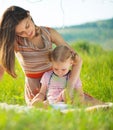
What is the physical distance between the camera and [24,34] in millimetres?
3453

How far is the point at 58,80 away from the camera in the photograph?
361 cm

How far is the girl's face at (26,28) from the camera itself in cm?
342

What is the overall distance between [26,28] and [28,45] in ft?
0.85

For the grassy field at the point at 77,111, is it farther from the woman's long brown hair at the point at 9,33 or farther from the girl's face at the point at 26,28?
the girl's face at the point at 26,28

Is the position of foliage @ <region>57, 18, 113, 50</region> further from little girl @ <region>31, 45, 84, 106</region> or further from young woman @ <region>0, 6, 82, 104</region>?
little girl @ <region>31, 45, 84, 106</region>

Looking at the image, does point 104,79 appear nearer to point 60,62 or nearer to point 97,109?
point 60,62

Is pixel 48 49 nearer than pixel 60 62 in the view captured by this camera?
No

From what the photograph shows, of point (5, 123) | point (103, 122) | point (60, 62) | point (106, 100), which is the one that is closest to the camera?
point (5, 123)

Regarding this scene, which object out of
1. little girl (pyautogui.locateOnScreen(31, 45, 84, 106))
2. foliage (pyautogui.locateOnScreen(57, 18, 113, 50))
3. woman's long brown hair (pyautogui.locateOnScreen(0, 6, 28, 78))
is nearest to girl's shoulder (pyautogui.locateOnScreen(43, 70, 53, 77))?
little girl (pyautogui.locateOnScreen(31, 45, 84, 106))

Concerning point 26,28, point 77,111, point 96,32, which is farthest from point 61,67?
point 96,32

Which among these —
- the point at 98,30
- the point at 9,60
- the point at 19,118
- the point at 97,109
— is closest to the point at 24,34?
the point at 9,60

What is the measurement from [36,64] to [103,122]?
1352 millimetres

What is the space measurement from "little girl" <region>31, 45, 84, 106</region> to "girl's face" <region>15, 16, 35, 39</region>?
0.73 ft

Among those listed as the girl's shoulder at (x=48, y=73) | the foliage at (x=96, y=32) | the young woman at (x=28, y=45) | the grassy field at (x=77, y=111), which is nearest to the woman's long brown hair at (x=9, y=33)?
the young woman at (x=28, y=45)
